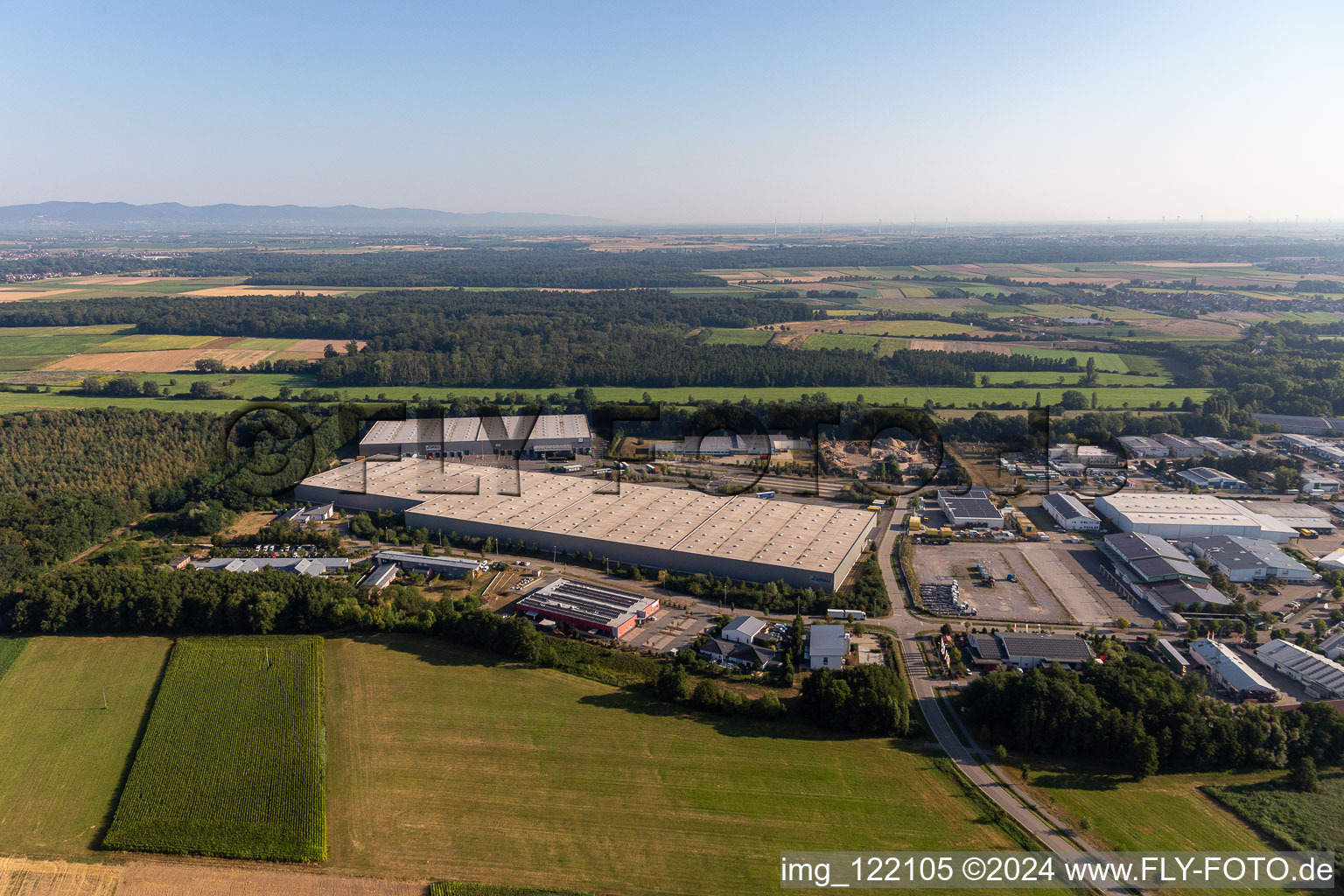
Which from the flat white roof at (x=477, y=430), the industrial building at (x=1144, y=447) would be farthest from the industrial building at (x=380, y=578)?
the industrial building at (x=1144, y=447)

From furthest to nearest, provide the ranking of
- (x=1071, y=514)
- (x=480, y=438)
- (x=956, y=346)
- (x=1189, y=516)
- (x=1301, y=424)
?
(x=956, y=346)
(x=1301, y=424)
(x=480, y=438)
(x=1071, y=514)
(x=1189, y=516)

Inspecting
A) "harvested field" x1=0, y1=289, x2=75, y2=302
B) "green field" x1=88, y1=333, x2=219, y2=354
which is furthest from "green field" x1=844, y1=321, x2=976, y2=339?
"harvested field" x1=0, y1=289, x2=75, y2=302

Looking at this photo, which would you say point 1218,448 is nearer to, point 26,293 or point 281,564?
point 281,564

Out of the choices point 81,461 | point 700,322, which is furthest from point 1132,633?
point 700,322

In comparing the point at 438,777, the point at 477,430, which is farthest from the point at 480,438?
the point at 438,777

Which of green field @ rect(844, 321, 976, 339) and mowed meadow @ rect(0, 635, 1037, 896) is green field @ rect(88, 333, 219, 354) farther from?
green field @ rect(844, 321, 976, 339)

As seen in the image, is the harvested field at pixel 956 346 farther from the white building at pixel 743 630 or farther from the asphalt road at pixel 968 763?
the white building at pixel 743 630
